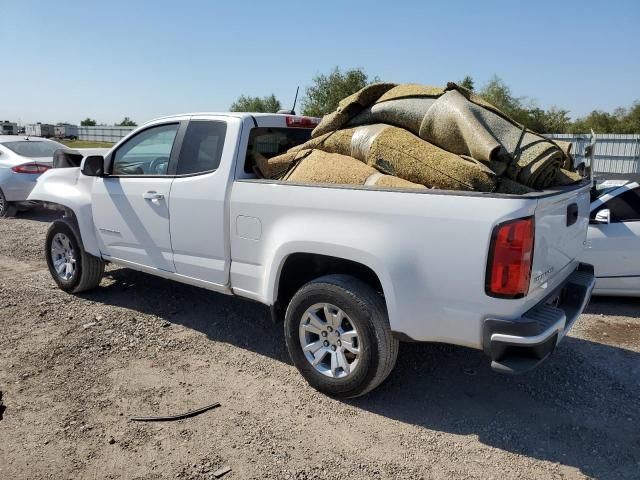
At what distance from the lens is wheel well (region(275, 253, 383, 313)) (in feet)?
11.8

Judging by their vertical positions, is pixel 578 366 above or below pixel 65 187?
below

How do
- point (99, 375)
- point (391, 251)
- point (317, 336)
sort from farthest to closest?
point (99, 375) < point (317, 336) < point (391, 251)

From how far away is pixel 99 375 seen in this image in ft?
13.0

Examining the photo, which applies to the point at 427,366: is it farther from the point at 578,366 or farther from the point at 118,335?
the point at 118,335

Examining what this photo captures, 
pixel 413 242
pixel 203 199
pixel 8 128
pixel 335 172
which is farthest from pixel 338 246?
pixel 8 128

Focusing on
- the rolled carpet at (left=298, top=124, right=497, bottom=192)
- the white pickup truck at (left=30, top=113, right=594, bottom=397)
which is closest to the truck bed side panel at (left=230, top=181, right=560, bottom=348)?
the white pickup truck at (left=30, top=113, right=594, bottom=397)

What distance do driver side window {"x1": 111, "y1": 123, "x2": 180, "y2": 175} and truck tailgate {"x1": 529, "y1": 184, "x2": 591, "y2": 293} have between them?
306 cm

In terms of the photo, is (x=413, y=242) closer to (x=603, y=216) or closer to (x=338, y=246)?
(x=338, y=246)

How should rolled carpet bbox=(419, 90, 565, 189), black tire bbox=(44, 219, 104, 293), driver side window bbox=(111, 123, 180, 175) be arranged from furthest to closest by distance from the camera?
black tire bbox=(44, 219, 104, 293), driver side window bbox=(111, 123, 180, 175), rolled carpet bbox=(419, 90, 565, 189)

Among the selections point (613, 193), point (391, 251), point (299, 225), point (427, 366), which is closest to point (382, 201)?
point (391, 251)

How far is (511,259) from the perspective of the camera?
2.79 m

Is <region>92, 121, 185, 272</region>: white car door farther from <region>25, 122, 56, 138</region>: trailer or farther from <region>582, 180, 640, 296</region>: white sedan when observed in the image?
<region>25, 122, 56, 138</region>: trailer

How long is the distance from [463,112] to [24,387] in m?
3.62

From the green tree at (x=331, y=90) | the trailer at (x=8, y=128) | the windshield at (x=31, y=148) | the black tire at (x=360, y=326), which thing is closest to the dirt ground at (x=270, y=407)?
the black tire at (x=360, y=326)
